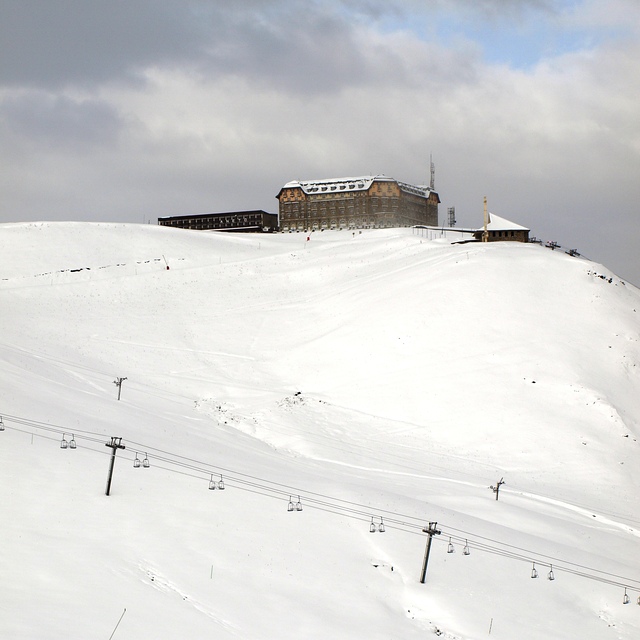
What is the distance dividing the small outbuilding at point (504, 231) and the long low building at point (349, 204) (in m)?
32.2

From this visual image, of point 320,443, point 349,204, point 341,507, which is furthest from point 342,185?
point 341,507

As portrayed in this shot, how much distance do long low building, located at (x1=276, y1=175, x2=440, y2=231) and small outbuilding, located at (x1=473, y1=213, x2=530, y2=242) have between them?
3218cm

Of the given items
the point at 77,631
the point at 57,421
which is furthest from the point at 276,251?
the point at 77,631

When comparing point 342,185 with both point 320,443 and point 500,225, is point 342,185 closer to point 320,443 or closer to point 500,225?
point 500,225

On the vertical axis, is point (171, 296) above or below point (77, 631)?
above

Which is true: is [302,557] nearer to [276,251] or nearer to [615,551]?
[615,551]

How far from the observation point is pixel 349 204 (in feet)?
489

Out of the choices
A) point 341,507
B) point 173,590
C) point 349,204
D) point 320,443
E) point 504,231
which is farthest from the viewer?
point 349,204

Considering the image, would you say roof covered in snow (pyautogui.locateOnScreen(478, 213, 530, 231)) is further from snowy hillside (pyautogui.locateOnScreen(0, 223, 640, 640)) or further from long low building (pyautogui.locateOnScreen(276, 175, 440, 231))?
long low building (pyautogui.locateOnScreen(276, 175, 440, 231))

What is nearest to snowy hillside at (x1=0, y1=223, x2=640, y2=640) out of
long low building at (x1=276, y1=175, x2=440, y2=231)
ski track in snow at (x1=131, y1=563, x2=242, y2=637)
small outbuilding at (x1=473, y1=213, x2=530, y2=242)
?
ski track in snow at (x1=131, y1=563, x2=242, y2=637)

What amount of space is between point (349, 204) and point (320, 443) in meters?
106

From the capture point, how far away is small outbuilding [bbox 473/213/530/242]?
11369cm

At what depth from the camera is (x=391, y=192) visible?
147500 millimetres

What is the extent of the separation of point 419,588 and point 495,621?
273cm
